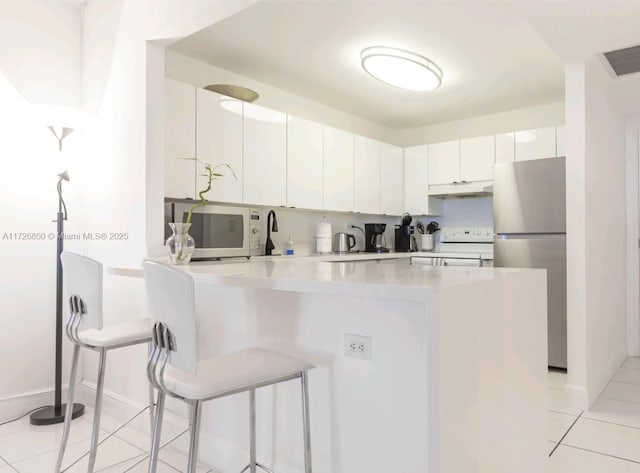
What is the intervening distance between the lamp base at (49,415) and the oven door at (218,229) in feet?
3.82

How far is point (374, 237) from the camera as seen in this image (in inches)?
191

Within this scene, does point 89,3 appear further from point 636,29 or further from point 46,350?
point 636,29

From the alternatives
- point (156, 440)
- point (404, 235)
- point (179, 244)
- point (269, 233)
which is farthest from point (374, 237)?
point (156, 440)

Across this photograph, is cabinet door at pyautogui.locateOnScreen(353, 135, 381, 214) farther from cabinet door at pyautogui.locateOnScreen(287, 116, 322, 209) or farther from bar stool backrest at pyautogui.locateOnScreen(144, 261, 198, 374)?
bar stool backrest at pyautogui.locateOnScreen(144, 261, 198, 374)

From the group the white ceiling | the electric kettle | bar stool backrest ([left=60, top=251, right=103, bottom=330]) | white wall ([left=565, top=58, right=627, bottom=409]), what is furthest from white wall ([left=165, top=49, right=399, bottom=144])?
white wall ([left=565, top=58, right=627, bottom=409])

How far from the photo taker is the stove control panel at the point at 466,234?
16.1 ft

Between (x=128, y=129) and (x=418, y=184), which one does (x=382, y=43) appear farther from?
(x=418, y=184)

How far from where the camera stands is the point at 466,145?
4.67 metres

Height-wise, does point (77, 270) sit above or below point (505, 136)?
below

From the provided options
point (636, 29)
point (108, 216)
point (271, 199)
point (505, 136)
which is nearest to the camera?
point (636, 29)

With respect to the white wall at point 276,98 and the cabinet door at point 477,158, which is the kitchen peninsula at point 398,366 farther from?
the cabinet door at point 477,158

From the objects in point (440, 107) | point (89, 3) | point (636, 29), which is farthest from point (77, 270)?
point (440, 107)

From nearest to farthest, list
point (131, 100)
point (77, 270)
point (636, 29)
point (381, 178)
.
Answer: point (77, 270) → point (636, 29) → point (131, 100) → point (381, 178)

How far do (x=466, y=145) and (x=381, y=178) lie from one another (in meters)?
0.92
